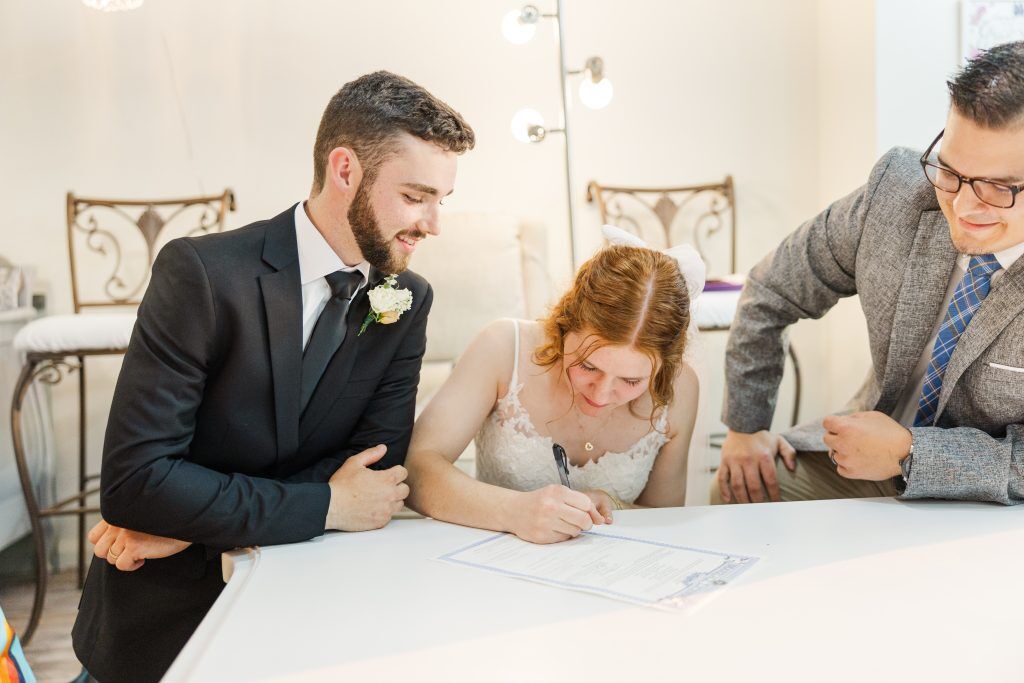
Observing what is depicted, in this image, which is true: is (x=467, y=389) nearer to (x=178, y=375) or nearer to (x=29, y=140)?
(x=178, y=375)

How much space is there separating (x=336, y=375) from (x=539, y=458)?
1.66 feet

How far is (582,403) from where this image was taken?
1760 millimetres

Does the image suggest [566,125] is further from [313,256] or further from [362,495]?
[362,495]

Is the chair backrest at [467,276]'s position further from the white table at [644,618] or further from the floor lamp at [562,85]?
the white table at [644,618]

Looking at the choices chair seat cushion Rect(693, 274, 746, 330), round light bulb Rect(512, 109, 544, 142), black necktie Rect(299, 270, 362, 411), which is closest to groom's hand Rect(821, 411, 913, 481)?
black necktie Rect(299, 270, 362, 411)

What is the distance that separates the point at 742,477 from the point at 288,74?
264 cm

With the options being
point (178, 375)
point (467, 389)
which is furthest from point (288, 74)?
point (178, 375)

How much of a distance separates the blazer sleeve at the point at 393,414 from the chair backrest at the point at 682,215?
232 cm

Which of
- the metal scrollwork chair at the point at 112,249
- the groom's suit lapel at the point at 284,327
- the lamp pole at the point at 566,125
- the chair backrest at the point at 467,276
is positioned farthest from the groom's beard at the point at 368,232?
the metal scrollwork chair at the point at 112,249

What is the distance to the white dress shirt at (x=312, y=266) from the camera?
1.43 metres

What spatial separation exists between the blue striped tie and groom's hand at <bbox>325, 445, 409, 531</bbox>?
3.23 ft

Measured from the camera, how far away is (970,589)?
1036mm

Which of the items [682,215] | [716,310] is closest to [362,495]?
[716,310]

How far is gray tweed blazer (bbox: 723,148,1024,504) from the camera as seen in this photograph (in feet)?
4.59
